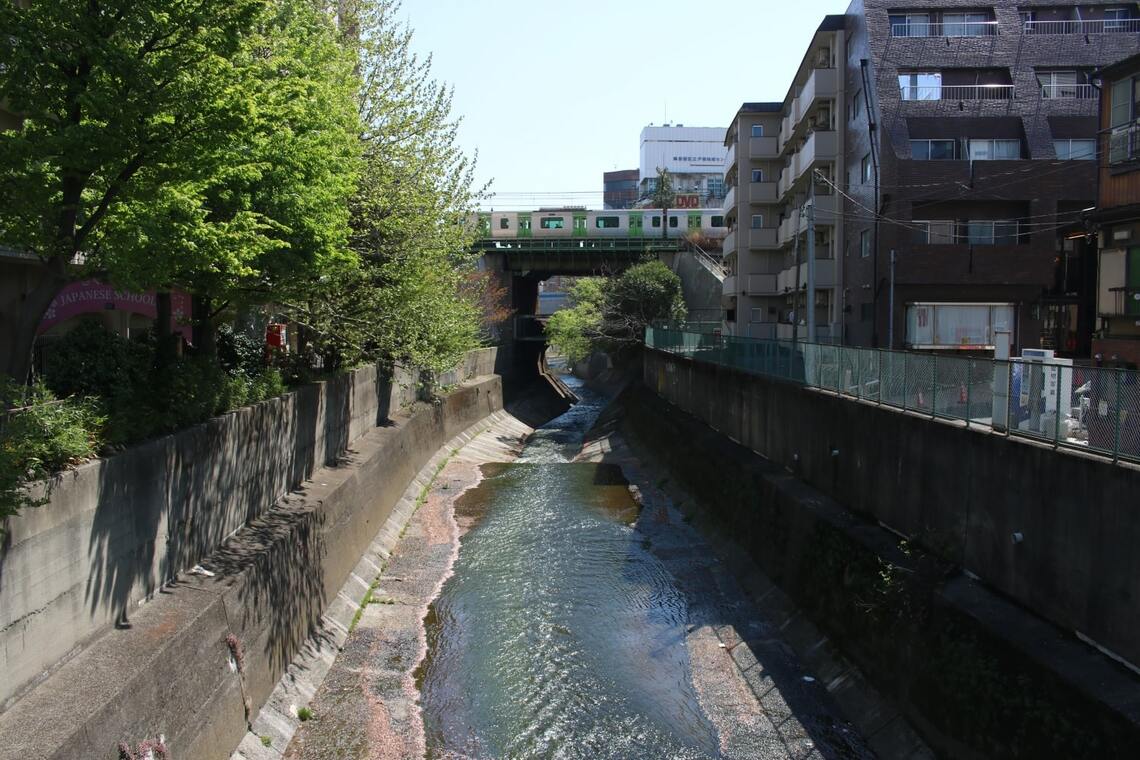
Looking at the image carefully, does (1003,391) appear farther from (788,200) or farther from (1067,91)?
(788,200)

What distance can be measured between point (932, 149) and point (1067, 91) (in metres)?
5.83

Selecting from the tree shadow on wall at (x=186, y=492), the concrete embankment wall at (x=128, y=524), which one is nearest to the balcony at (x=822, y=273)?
the tree shadow on wall at (x=186, y=492)

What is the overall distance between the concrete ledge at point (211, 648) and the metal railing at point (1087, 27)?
31.4m

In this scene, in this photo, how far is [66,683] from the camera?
8789mm

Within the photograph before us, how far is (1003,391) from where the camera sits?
1216 cm

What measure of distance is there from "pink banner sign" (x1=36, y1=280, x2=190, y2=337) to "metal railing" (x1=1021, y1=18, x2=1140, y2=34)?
1293 inches

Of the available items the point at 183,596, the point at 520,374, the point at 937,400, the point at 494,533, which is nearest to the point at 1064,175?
the point at 937,400

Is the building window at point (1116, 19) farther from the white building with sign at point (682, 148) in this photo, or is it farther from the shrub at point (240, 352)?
the white building with sign at point (682, 148)

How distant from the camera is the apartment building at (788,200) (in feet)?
123

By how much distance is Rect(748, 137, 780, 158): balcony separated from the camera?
161 feet

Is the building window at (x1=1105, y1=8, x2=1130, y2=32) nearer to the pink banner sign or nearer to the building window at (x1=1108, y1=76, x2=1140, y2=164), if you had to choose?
the building window at (x1=1108, y1=76, x2=1140, y2=164)

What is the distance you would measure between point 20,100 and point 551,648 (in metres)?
11.9

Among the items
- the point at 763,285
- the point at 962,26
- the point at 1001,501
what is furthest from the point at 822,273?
the point at 1001,501

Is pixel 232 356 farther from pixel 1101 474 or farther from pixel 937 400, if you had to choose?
pixel 1101 474
